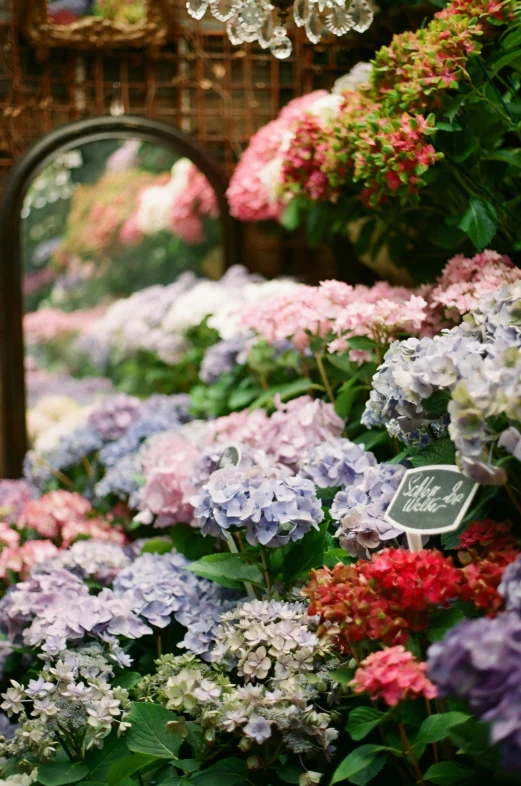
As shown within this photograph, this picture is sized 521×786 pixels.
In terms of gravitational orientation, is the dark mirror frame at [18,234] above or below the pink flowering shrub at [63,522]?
above

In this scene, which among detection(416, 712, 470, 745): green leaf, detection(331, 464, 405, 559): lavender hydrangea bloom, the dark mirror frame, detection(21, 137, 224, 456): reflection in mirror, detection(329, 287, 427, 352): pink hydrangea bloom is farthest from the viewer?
detection(21, 137, 224, 456): reflection in mirror

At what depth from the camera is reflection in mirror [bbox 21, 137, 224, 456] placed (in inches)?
107

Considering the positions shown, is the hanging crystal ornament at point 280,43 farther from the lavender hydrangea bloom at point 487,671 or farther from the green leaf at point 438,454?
the lavender hydrangea bloom at point 487,671

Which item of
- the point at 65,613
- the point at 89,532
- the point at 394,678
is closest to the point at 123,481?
the point at 89,532

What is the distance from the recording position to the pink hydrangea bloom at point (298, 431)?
1702mm

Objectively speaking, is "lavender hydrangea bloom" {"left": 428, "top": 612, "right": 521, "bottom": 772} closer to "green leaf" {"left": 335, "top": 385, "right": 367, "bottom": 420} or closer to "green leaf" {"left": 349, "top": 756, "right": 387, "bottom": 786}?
"green leaf" {"left": 349, "top": 756, "right": 387, "bottom": 786}

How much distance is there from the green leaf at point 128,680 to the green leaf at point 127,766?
0.20 metres

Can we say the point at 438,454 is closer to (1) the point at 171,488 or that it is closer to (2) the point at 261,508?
Result: (2) the point at 261,508

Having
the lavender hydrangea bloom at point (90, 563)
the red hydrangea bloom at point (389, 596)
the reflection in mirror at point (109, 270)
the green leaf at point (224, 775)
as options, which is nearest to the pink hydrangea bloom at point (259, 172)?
the reflection in mirror at point (109, 270)

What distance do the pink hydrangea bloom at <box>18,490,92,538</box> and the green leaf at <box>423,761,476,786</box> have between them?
1246 mm

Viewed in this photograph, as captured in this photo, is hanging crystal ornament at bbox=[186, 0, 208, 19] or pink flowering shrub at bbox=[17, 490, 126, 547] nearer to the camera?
hanging crystal ornament at bbox=[186, 0, 208, 19]

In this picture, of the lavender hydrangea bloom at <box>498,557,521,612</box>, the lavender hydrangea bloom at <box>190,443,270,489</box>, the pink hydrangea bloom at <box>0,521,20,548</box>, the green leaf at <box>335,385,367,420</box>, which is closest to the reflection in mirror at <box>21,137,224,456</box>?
the pink hydrangea bloom at <box>0,521,20,548</box>

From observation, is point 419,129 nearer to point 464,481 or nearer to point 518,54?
point 518,54

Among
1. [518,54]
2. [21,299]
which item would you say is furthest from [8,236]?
[518,54]
